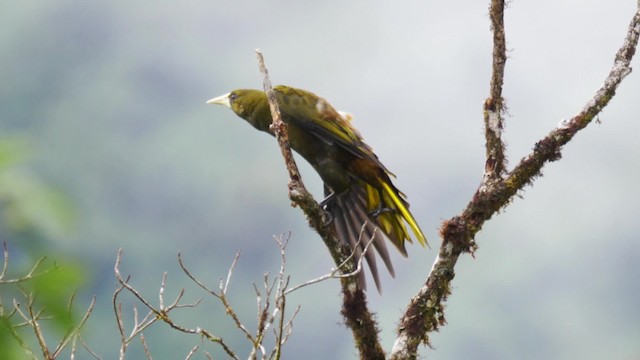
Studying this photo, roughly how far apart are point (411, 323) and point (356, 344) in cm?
33

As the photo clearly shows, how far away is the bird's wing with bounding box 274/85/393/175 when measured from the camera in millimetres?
4906

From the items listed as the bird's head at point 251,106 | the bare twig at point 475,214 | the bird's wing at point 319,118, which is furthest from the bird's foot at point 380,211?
the bird's head at point 251,106

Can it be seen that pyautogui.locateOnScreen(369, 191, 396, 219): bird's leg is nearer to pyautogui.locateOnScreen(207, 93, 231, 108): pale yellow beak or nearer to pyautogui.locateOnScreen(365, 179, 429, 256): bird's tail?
pyautogui.locateOnScreen(365, 179, 429, 256): bird's tail

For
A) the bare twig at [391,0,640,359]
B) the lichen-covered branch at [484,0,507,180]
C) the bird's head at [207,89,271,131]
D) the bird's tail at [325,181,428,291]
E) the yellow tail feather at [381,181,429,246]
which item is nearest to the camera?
the bare twig at [391,0,640,359]

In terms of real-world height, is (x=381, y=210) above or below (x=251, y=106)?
below

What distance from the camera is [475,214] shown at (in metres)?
4.29

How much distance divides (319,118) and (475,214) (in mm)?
1234

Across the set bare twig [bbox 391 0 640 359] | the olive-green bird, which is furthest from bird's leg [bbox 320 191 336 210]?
bare twig [bbox 391 0 640 359]

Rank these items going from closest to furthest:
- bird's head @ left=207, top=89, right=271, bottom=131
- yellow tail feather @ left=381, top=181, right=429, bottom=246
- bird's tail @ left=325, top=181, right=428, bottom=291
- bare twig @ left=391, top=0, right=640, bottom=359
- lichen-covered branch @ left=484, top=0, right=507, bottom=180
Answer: bare twig @ left=391, top=0, right=640, bottom=359
lichen-covered branch @ left=484, top=0, right=507, bottom=180
yellow tail feather @ left=381, top=181, right=429, bottom=246
bird's tail @ left=325, top=181, right=428, bottom=291
bird's head @ left=207, top=89, right=271, bottom=131

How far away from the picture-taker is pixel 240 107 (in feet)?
18.0

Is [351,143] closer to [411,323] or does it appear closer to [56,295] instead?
[411,323]

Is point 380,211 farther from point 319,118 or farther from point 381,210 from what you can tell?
point 319,118

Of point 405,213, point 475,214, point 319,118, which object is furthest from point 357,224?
point 475,214

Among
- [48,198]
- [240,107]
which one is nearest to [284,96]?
[240,107]
